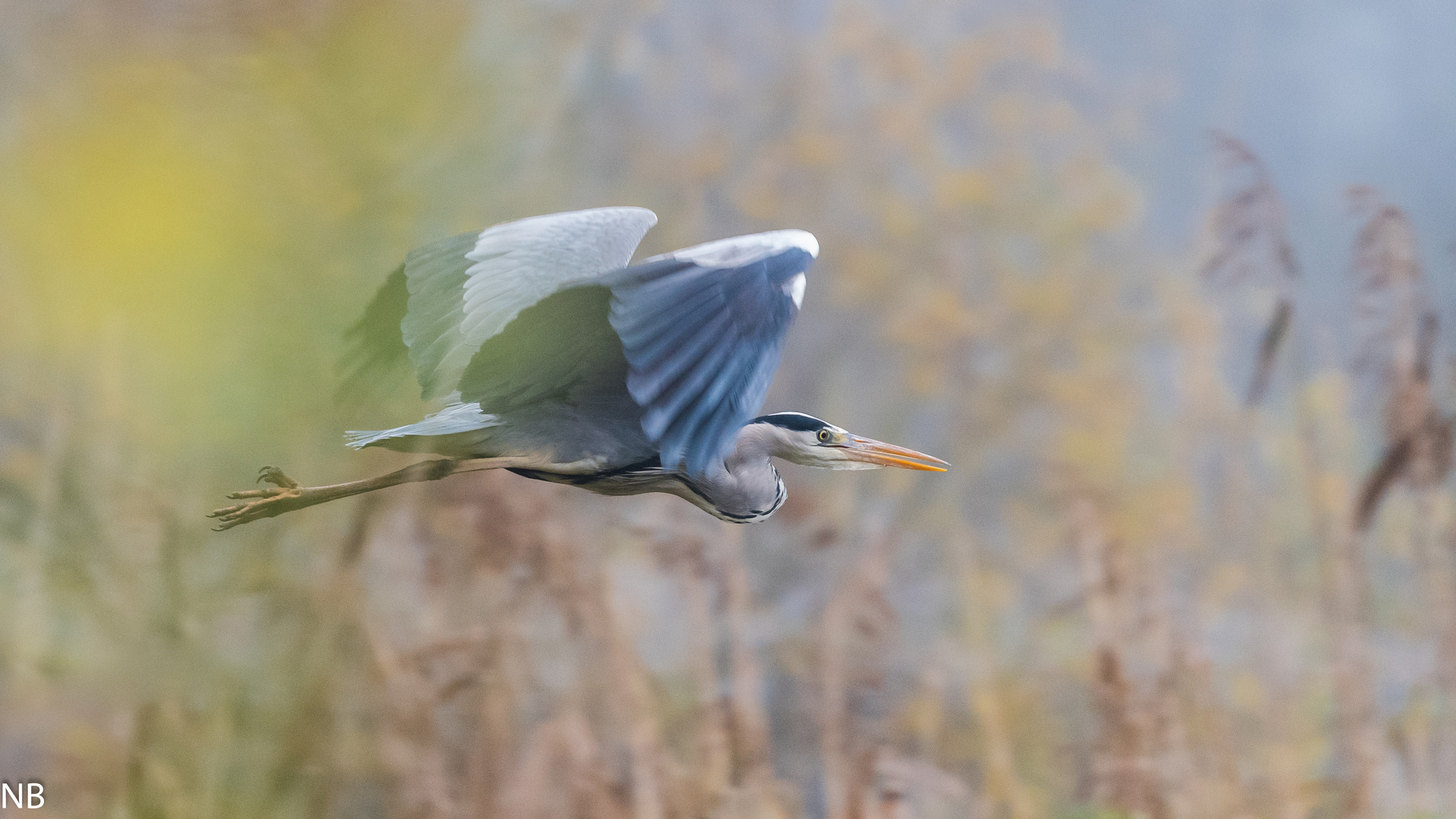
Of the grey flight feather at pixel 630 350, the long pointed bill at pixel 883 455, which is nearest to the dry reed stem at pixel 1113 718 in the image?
the long pointed bill at pixel 883 455

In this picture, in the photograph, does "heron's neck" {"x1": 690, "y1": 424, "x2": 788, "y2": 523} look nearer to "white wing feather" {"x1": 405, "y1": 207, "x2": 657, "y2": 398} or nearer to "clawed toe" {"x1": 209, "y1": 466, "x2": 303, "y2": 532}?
"white wing feather" {"x1": 405, "y1": 207, "x2": 657, "y2": 398}

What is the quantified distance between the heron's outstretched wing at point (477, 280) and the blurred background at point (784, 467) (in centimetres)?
42

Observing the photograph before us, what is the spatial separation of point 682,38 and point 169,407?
2.04m

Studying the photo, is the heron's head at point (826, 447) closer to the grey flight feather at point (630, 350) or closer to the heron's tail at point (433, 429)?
the grey flight feather at point (630, 350)

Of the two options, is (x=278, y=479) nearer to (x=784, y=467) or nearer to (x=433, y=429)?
(x=433, y=429)

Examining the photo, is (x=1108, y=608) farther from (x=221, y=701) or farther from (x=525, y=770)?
(x=221, y=701)

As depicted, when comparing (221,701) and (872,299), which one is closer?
(221,701)

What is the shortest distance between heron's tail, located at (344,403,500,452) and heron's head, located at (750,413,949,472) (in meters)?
0.44

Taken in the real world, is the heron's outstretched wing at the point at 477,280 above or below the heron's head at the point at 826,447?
above

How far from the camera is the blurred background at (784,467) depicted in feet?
8.27

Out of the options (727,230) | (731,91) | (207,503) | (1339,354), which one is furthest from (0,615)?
(1339,354)

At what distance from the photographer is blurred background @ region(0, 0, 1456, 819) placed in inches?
99.3

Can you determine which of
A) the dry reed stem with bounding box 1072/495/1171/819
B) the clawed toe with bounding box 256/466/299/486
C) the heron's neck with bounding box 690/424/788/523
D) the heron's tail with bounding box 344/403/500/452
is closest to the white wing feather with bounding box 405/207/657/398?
the heron's tail with bounding box 344/403/500/452

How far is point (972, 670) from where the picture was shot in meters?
3.06
